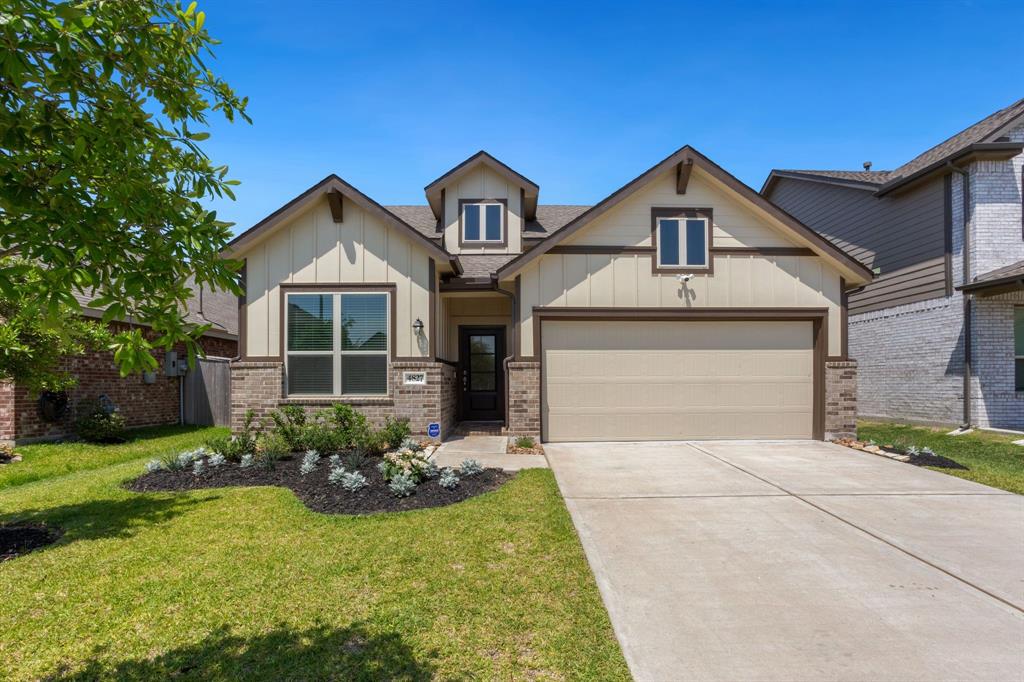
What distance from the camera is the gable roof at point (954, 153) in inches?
451

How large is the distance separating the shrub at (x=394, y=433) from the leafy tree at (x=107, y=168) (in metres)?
6.86

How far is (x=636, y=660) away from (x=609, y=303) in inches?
312

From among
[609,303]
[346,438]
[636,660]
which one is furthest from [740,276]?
[636,660]

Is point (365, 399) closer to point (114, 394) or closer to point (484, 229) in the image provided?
point (484, 229)

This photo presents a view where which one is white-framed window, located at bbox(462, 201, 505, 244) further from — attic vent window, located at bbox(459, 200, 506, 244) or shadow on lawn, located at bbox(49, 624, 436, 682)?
shadow on lawn, located at bbox(49, 624, 436, 682)

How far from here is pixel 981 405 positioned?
460 inches

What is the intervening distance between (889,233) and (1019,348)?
399cm

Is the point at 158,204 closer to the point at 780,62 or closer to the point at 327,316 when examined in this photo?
the point at 327,316

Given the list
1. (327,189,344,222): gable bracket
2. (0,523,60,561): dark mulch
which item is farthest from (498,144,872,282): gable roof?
(0,523,60,561): dark mulch

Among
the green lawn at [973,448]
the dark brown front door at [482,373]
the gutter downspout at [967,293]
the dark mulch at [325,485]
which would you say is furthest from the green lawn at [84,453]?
the gutter downspout at [967,293]

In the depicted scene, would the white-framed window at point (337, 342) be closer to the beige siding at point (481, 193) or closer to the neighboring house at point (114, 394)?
the neighboring house at point (114, 394)

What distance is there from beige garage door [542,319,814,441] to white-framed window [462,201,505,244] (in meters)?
3.70

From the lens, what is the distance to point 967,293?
11734mm

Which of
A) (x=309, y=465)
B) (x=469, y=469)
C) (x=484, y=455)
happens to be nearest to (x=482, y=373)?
(x=484, y=455)
